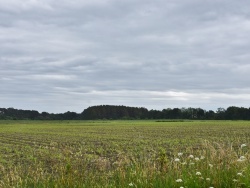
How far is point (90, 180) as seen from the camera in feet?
28.3

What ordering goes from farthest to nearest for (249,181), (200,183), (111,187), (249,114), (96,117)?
(96,117) < (249,114) < (111,187) < (200,183) < (249,181)

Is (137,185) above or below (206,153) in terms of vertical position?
below

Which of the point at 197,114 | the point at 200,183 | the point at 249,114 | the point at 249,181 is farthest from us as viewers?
the point at 197,114

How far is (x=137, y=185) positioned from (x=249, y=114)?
160 metres

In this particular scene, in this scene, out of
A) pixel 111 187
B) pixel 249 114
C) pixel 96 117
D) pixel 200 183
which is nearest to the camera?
pixel 200 183

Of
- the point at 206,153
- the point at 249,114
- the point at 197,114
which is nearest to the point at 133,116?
the point at 197,114

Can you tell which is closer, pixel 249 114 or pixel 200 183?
pixel 200 183

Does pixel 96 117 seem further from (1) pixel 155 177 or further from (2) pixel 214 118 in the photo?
(1) pixel 155 177

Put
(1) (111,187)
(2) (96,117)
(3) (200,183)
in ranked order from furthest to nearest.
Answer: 1. (2) (96,117)
2. (1) (111,187)
3. (3) (200,183)

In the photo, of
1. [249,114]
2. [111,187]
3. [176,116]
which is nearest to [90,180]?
[111,187]

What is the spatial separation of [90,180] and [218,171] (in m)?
3.07

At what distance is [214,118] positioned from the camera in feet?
534

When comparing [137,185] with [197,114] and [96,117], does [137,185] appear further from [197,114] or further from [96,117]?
[96,117]

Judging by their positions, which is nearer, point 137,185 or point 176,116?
point 137,185
